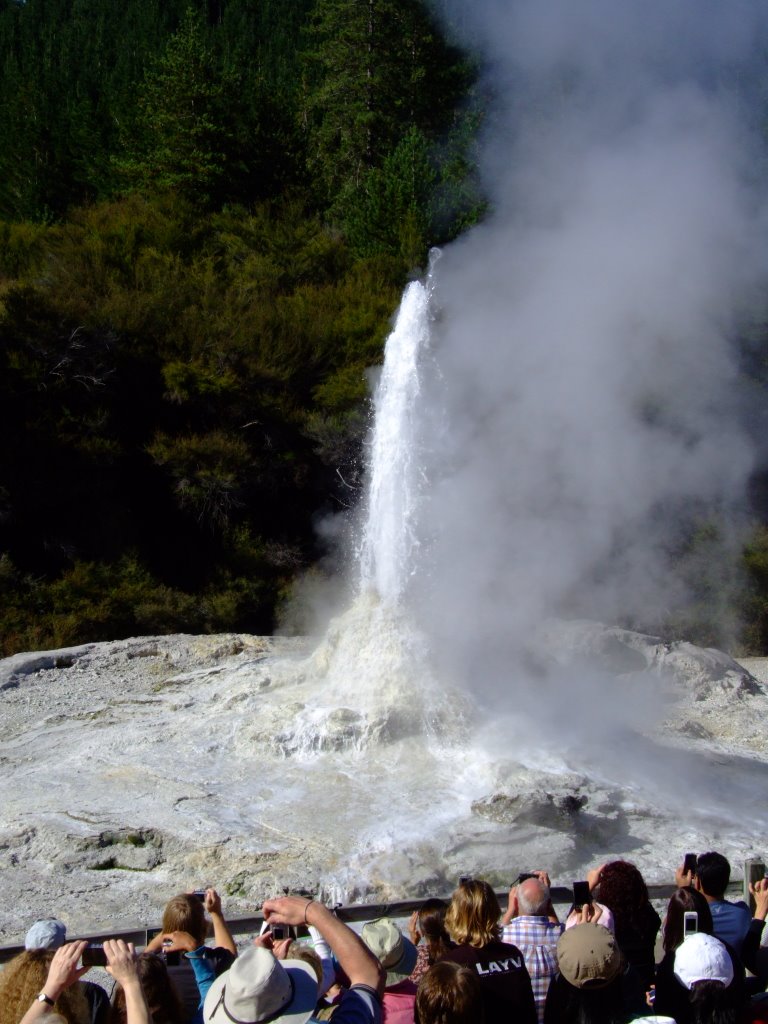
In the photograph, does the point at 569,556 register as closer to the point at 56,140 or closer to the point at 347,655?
the point at 347,655

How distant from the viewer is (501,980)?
2121mm

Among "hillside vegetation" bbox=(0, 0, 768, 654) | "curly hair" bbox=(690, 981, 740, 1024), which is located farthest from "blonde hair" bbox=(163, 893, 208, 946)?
"hillside vegetation" bbox=(0, 0, 768, 654)

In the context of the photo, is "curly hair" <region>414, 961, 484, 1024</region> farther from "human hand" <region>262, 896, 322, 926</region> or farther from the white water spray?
the white water spray

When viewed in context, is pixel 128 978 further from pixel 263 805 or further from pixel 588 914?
pixel 263 805

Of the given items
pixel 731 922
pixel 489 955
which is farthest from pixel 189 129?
pixel 489 955

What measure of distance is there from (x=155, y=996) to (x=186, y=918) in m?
0.42

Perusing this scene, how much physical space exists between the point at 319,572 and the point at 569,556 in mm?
6128

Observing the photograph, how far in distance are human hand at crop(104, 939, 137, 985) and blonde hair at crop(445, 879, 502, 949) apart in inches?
27.2

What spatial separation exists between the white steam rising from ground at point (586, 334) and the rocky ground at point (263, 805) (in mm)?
1063

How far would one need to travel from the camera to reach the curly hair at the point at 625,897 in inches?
97.8

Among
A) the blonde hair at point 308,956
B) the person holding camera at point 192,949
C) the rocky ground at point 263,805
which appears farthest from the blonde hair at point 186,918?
the rocky ground at point 263,805

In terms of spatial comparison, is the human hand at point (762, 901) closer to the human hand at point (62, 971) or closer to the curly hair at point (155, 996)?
the curly hair at point (155, 996)

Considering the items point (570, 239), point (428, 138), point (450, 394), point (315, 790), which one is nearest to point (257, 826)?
point (315, 790)

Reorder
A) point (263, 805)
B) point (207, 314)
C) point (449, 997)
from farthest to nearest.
→ 1. point (207, 314)
2. point (263, 805)
3. point (449, 997)
